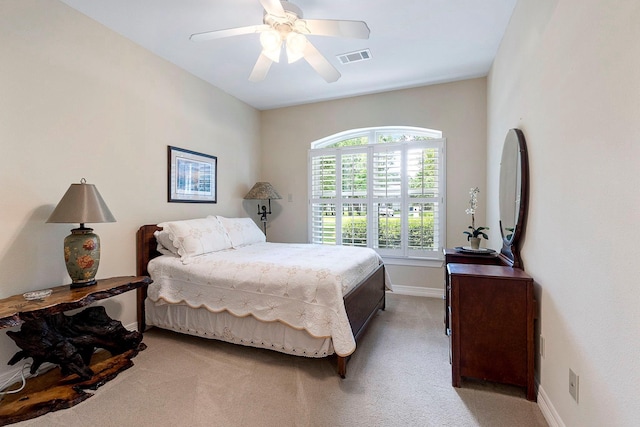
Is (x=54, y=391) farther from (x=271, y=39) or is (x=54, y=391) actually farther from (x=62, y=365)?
(x=271, y=39)

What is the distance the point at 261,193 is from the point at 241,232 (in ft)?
2.98

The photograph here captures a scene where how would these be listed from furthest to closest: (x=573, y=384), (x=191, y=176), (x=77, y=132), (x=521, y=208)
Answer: (x=191, y=176) < (x=77, y=132) < (x=521, y=208) < (x=573, y=384)

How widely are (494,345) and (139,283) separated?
2.70 metres

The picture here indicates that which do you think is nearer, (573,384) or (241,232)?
(573,384)

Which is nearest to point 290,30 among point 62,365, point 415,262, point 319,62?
point 319,62

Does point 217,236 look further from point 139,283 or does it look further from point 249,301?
point 249,301

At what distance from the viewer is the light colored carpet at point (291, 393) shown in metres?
1.70

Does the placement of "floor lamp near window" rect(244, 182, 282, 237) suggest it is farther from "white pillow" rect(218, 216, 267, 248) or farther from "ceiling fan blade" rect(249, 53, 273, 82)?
"ceiling fan blade" rect(249, 53, 273, 82)

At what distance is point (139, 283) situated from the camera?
2.44 meters

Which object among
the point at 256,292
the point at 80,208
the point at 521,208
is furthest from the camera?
the point at 256,292

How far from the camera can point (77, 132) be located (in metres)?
2.45

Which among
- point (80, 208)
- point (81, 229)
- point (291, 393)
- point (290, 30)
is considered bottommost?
point (291, 393)

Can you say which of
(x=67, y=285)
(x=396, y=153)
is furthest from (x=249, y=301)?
(x=396, y=153)

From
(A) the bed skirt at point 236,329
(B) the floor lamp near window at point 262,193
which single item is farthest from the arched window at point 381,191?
(A) the bed skirt at point 236,329
